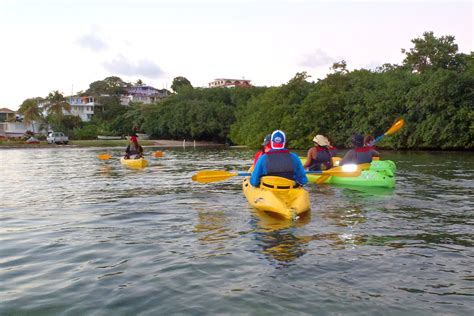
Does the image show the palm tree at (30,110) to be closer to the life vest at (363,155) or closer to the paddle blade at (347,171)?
the life vest at (363,155)

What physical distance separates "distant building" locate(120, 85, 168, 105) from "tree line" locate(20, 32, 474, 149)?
3086cm

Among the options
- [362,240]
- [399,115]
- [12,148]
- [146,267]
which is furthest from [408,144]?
[12,148]

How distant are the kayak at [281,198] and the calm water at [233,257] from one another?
212mm

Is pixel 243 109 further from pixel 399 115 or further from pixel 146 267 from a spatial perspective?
pixel 146 267

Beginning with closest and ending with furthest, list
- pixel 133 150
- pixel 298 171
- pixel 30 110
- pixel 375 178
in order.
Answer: pixel 298 171, pixel 375 178, pixel 133 150, pixel 30 110

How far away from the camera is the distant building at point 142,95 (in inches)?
3962

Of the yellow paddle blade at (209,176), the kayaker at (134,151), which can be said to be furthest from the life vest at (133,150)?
the yellow paddle blade at (209,176)

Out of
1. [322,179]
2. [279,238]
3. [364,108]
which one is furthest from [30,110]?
[279,238]

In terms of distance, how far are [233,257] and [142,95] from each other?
106 m

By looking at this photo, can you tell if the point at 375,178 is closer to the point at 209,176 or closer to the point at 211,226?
the point at 209,176

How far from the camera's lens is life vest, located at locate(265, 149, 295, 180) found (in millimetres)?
8641

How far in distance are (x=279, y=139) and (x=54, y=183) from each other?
9.34 m

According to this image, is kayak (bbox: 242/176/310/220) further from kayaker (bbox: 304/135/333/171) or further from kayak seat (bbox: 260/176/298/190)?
kayaker (bbox: 304/135/333/171)

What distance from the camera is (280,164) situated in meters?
8.64
